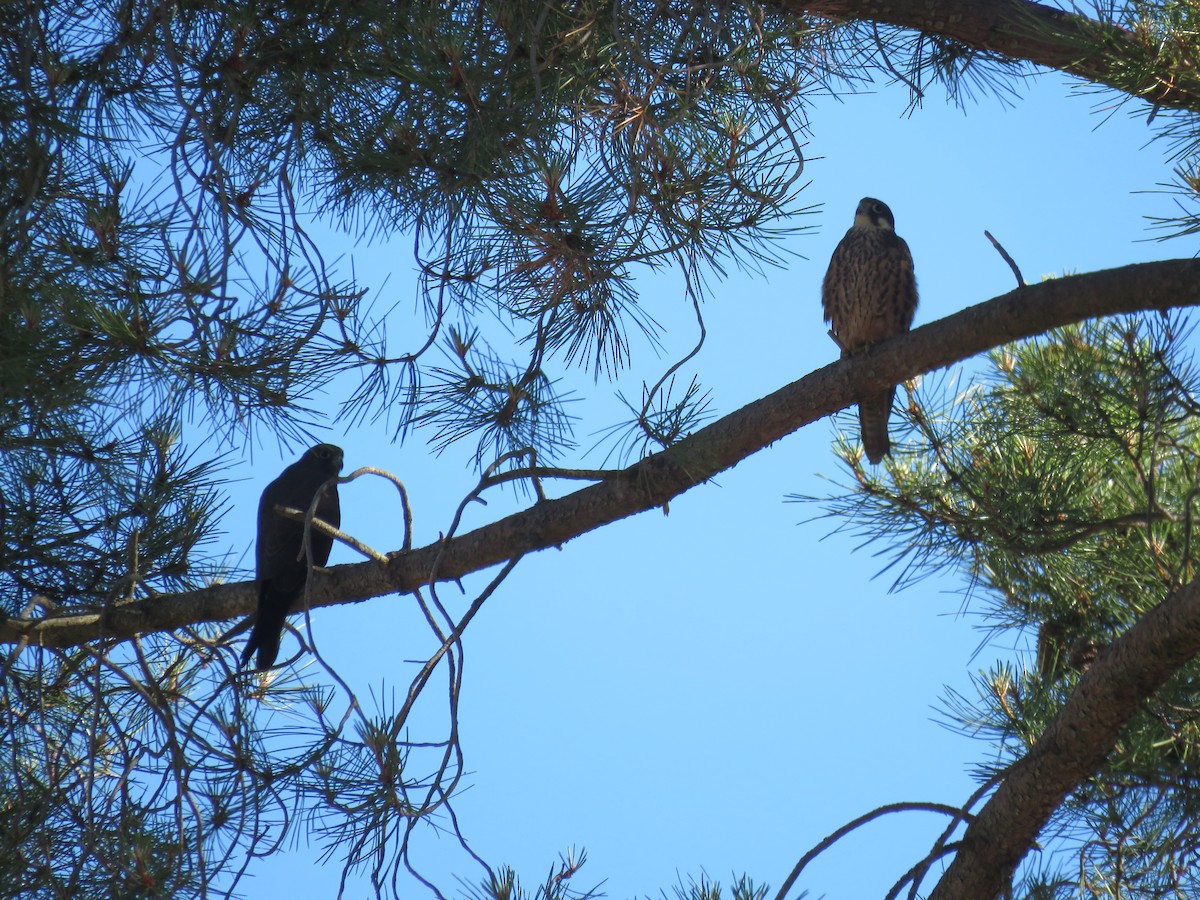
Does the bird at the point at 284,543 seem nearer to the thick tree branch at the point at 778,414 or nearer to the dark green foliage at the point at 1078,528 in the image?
the thick tree branch at the point at 778,414

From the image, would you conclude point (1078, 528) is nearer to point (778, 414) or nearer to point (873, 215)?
point (778, 414)

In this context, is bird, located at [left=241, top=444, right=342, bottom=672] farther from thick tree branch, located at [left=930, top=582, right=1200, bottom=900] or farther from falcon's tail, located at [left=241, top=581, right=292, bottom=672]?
thick tree branch, located at [left=930, top=582, right=1200, bottom=900]

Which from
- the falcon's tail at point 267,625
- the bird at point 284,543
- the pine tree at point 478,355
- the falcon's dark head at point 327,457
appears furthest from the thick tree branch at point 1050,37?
the falcon's dark head at point 327,457

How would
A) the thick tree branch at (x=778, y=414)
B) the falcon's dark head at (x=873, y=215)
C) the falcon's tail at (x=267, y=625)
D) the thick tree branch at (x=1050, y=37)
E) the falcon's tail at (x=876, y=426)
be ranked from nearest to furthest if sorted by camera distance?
the thick tree branch at (x=1050, y=37) < the thick tree branch at (x=778, y=414) < the falcon's tail at (x=876, y=426) < the falcon's tail at (x=267, y=625) < the falcon's dark head at (x=873, y=215)

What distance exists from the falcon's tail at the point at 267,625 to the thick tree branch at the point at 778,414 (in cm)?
37

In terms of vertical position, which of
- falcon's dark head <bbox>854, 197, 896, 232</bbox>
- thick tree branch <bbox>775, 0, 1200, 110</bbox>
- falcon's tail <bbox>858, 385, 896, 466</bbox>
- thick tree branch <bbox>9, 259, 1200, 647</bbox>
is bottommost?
thick tree branch <bbox>9, 259, 1200, 647</bbox>

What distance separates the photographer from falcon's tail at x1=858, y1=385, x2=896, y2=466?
2.50m

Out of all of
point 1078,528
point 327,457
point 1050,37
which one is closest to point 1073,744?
point 1078,528

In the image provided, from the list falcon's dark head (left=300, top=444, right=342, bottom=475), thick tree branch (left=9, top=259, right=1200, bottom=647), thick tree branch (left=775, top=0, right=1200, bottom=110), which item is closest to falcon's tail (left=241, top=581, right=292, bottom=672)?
thick tree branch (left=9, top=259, right=1200, bottom=647)

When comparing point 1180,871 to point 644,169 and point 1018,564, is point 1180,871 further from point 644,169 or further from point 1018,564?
point 644,169

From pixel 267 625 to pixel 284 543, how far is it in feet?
1.12

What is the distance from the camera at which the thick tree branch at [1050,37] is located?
1789mm

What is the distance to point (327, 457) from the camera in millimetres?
3654

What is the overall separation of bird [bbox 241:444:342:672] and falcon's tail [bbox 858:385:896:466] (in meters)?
1.22
